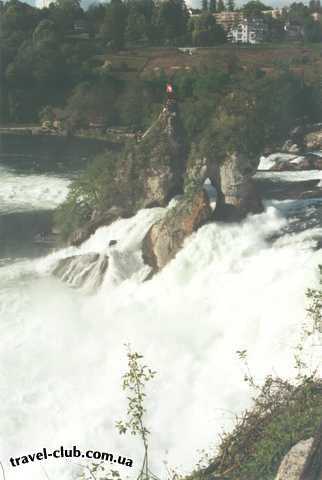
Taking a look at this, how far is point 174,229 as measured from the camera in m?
16.0

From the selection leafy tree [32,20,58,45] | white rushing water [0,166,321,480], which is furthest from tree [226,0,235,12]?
white rushing water [0,166,321,480]

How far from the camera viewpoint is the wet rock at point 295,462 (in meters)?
6.74

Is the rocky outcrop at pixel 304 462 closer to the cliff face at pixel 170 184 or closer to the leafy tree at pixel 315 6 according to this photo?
the cliff face at pixel 170 184

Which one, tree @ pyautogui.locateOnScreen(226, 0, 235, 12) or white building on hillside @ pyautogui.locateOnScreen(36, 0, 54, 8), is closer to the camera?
tree @ pyautogui.locateOnScreen(226, 0, 235, 12)

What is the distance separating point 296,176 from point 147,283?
35.3ft

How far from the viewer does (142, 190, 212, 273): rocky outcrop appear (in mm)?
15750

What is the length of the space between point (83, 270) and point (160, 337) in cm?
382

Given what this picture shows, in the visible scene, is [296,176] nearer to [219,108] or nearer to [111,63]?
[219,108]

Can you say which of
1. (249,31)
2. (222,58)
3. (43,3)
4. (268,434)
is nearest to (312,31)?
(249,31)

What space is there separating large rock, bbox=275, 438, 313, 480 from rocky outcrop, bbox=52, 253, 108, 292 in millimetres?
9218

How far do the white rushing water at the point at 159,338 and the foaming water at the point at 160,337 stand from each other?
2 cm

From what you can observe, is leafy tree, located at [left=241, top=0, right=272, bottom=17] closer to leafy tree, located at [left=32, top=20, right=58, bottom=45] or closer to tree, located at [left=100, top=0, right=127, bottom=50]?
tree, located at [left=100, top=0, right=127, bottom=50]

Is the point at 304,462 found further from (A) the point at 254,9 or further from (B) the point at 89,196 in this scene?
(A) the point at 254,9

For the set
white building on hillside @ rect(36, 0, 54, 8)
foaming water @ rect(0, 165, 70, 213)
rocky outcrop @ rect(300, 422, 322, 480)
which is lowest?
foaming water @ rect(0, 165, 70, 213)
